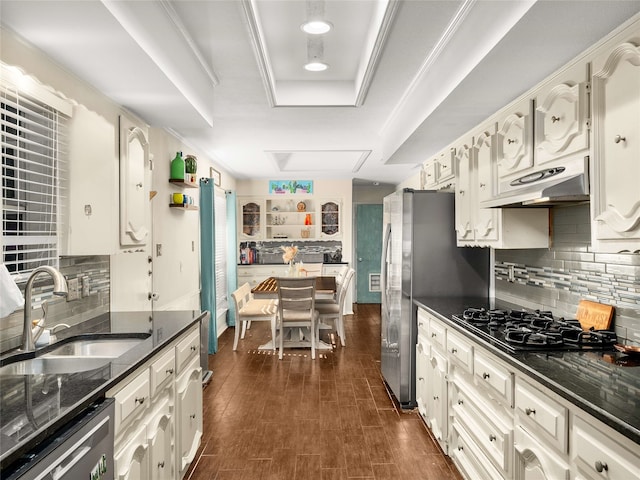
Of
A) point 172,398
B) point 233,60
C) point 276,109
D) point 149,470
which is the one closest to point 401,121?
point 276,109

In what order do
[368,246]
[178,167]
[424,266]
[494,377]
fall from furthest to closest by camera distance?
1. [368,246]
2. [178,167]
3. [424,266]
4. [494,377]

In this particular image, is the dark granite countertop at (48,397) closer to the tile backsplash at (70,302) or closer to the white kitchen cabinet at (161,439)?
the tile backsplash at (70,302)

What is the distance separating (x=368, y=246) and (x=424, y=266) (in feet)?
17.3

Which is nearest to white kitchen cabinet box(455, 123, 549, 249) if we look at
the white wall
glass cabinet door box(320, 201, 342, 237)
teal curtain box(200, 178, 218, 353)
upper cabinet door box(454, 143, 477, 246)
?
upper cabinet door box(454, 143, 477, 246)

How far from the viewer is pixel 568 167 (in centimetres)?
195

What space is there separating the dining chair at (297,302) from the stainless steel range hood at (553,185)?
2.67 metres

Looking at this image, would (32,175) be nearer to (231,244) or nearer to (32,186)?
(32,186)

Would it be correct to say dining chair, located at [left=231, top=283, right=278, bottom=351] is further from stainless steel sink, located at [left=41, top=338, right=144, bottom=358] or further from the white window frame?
the white window frame

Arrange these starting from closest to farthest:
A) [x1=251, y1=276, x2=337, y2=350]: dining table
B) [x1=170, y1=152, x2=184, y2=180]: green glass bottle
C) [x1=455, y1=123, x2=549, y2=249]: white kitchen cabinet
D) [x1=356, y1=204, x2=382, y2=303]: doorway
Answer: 1. [x1=455, y1=123, x2=549, y2=249]: white kitchen cabinet
2. [x1=170, y1=152, x2=184, y2=180]: green glass bottle
3. [x1=251, y1=276, x2=337, y2=350]: dining table
4. [x1=356, y1=204, x2=382, y2=303]: doorway

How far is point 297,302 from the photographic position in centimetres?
484

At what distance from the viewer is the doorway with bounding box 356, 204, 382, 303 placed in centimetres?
864

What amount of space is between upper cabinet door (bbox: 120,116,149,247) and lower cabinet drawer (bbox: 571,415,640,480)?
90.7 inches

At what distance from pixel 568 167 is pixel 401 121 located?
187cm

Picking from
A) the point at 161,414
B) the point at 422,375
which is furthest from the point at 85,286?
the point at 422,375
